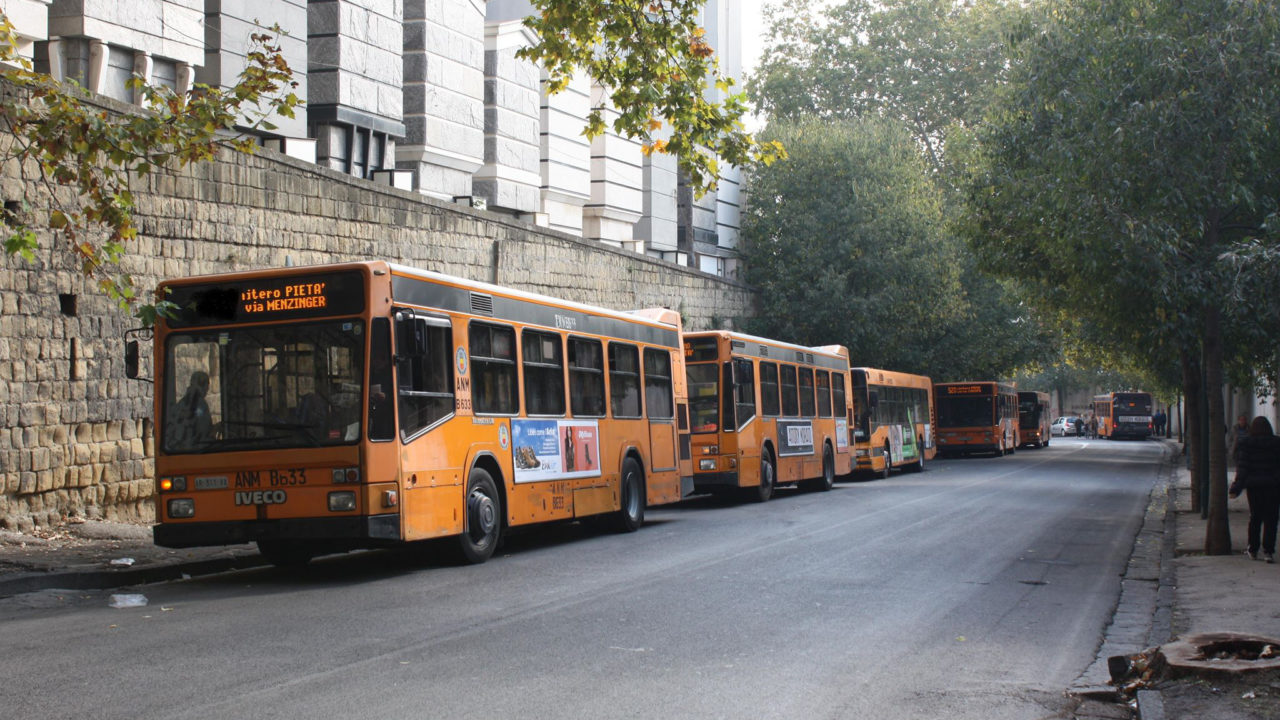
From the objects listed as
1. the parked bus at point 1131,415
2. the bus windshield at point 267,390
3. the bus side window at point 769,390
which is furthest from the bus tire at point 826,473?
the parked bus at point 1131,415

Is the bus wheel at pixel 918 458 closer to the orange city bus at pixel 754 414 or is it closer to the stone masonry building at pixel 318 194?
the stone masonry building at pixel 318 194

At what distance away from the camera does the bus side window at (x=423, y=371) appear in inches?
452

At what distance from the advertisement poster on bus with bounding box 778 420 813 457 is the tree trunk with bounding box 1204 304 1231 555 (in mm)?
11226

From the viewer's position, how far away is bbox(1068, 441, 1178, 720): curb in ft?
22.5

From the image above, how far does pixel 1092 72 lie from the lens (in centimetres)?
1394

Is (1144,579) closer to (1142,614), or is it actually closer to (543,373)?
(1142,614)

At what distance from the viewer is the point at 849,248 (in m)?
42.2

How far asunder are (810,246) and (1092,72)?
28.4 metres

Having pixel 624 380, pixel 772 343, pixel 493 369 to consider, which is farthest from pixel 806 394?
pixel 493 369

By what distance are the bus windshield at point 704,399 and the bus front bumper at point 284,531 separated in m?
11.2

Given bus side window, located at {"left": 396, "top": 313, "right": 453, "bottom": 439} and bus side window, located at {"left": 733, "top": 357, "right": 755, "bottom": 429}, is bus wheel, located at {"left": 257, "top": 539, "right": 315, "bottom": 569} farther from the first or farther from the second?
bus side window, located at {"left": 733, "top": 357, "right": 755, "bottom": 429}

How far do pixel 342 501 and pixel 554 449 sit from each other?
409 cm

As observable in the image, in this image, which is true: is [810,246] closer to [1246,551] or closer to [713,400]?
[713,400]

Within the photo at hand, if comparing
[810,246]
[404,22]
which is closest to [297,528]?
[404,22]
